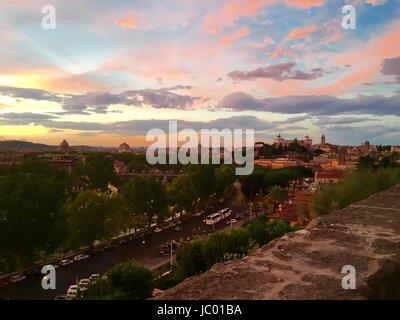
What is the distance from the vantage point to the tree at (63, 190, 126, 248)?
1046 inches

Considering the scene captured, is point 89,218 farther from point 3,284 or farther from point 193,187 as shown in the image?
point 193,187

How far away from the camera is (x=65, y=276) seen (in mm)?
22500

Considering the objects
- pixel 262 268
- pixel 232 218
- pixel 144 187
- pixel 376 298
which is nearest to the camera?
pixel 376 298

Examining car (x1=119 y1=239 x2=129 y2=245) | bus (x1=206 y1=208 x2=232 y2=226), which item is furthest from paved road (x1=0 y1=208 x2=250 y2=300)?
bus (x1=206 y1=208 x2=232 y2=226)

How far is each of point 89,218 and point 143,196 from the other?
26.1 feet

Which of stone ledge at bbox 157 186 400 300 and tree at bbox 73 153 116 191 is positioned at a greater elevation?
stone ledge at bbox 157 186 400 300

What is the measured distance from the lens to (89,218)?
26.8 meters

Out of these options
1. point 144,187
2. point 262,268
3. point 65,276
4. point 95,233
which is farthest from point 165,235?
point 262,268

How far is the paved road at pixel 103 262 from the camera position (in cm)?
1962

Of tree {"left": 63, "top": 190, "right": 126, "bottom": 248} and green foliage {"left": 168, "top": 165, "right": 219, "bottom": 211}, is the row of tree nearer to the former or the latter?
tree {"left": 63, "top": 190, "right": 126, "bottom": 248}

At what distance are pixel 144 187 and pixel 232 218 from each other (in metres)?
12.8

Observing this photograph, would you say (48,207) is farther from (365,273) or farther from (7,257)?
(365,273)

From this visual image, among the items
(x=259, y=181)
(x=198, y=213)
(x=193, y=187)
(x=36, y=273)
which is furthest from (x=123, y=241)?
(x=259, y=181)

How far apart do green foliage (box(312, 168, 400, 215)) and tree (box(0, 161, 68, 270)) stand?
14.8 m
